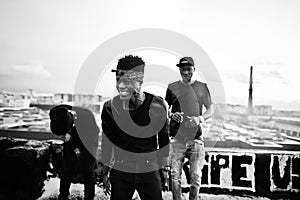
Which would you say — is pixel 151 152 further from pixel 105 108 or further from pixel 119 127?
pixel 105 108

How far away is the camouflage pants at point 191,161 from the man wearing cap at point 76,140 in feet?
2.87

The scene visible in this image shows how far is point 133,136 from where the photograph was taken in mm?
1786

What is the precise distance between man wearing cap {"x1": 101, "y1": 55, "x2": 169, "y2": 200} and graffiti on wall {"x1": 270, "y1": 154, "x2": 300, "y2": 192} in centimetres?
187

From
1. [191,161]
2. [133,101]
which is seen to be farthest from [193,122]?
[133,101]

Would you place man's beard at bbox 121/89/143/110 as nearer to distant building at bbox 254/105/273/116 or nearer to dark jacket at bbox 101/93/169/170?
dark jacket at bbox 101/93/169/170

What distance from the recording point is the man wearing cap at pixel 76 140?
2.78 metres

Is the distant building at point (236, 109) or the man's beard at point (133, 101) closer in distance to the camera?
the man's beard at point (133, 101)

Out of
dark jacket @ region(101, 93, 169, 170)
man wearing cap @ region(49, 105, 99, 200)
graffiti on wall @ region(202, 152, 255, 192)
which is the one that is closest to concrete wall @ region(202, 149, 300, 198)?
graffiti on wall @ region(202, 152, 255, 192)

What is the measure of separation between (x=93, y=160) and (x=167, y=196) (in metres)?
0.99

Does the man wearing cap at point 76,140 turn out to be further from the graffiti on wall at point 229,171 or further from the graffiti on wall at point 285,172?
the graffiti on wall at point 285,172

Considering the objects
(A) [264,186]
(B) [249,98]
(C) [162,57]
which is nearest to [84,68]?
(C) [162,57]

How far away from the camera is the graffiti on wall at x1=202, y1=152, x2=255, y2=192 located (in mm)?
3141

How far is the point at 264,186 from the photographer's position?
123 inches

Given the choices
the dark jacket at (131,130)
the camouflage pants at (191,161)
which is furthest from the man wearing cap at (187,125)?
the dark jacket at (131,130)
